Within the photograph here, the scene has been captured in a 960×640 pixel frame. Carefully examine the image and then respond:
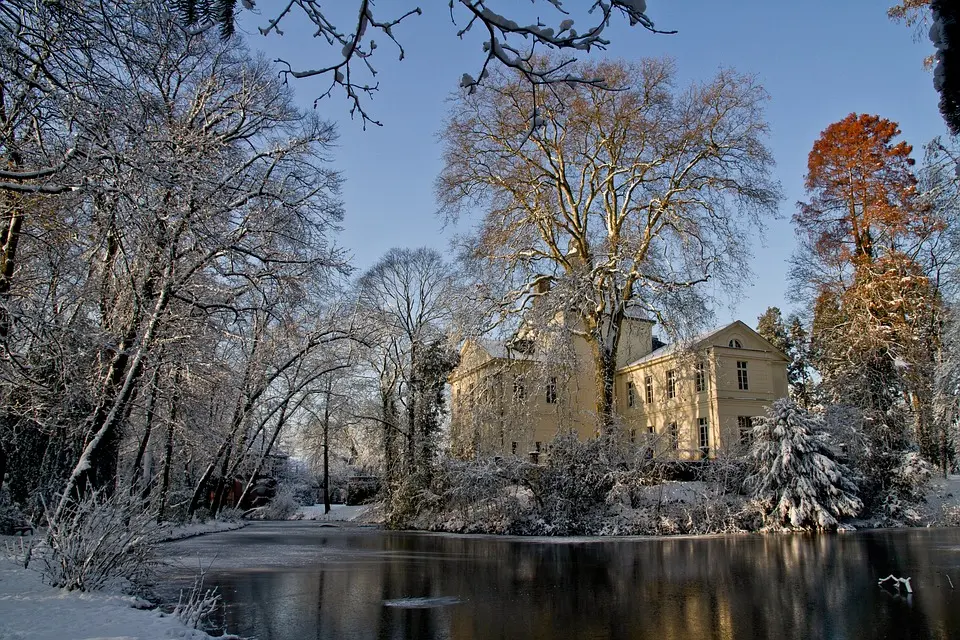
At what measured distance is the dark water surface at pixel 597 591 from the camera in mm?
5918

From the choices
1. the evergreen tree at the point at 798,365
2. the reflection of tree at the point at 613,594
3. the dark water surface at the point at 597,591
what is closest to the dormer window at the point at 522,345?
the dark water surface at the point at 597,591

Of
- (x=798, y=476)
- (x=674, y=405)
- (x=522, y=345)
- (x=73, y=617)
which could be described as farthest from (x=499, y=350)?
(x=73, y=617)

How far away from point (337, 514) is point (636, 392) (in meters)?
19.4

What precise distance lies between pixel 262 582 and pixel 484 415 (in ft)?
44.5

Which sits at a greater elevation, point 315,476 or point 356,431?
point 356,431

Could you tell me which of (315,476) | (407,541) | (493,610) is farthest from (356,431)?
(493,610)

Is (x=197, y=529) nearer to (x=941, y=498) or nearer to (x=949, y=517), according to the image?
(x=949, y=517)

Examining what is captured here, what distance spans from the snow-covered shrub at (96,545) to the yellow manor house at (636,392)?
1508cm

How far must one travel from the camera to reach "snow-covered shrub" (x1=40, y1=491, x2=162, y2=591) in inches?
253

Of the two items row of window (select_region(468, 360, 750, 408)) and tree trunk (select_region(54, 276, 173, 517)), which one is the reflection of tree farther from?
row of window (select_region(468, 360, 750, 408))

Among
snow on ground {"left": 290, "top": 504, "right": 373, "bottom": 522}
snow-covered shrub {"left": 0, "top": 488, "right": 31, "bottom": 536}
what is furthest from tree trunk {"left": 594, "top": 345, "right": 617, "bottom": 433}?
snow-covered shrub {"left": 0, "top": 488, "right": 31, "bottom": 536}

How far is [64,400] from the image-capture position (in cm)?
971

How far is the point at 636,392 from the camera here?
36.2 meters

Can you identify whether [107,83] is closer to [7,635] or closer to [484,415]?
[7,635]
